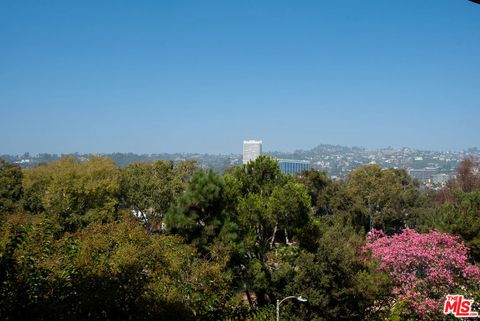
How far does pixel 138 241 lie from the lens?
28.0ft

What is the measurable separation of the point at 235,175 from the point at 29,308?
11558 mm

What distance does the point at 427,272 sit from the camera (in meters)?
12.3

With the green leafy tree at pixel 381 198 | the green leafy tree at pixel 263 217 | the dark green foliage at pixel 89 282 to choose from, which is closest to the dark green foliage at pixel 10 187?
the green leafy tree at pixel 263 217

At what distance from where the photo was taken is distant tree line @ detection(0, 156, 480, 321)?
195 inches

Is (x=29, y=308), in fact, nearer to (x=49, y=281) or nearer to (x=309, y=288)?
(x=49, y=281)

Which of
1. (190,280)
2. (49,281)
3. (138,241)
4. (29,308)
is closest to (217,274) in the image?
(190,280)

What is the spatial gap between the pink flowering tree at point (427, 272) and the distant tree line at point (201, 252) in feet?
0.13

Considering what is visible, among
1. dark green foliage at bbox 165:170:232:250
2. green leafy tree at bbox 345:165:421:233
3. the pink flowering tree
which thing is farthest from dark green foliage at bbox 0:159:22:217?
green leafy tree at bbox 345:165:421:233

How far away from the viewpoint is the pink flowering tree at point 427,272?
11773mm

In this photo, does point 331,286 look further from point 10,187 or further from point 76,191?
point 10,187

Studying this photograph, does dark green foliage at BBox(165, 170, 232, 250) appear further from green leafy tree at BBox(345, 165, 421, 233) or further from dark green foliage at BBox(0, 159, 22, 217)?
green leafy tree at BBox(345, 165, 421, 233)

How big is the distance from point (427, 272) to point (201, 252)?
22.3ft

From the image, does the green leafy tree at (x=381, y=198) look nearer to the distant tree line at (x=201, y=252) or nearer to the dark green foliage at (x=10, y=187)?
the distant tree line at (x=201, y=252)

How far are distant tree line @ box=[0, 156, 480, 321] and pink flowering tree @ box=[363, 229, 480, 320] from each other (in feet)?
0.13
